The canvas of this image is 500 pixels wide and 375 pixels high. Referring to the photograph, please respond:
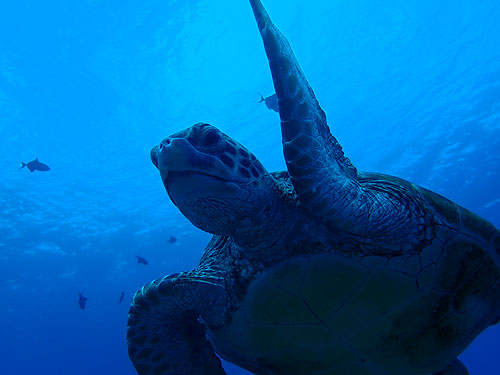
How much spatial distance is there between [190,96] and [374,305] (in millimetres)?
14811

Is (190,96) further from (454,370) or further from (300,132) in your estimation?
(300,132)

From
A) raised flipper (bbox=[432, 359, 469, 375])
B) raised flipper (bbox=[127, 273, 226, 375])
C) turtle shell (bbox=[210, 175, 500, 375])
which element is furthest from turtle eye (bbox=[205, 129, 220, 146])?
raised flipper (bbox=[432, 359, 469, 375])

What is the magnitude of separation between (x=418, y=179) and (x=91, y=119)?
2004 cm

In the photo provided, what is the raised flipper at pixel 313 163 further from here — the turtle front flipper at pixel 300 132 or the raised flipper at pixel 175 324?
the raised flipper at pixel 175 324

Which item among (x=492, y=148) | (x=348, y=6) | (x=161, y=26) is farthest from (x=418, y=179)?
(x=161, y=26)

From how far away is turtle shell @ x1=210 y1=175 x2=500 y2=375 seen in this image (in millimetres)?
2357

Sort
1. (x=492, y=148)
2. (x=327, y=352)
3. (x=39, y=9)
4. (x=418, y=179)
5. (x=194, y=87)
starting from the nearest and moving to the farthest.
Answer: (x=327, y=352) → (x=39, y=9) → (x=194, y=87) → (x=492, y=148) → (x=418, y=179)

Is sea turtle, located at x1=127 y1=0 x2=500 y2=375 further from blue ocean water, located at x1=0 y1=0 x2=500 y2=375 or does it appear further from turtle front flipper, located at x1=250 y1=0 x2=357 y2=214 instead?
blue ocean water, located at x1=0 y1=0 x2=500 y2=375

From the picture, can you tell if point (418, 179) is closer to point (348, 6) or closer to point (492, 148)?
point (492, 148)

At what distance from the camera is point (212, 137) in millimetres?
1999

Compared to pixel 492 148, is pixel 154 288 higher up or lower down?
lower down

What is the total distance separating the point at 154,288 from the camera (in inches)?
99.5

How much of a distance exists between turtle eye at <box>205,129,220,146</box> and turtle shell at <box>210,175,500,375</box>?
947mm

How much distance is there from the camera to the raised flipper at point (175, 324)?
255cm
